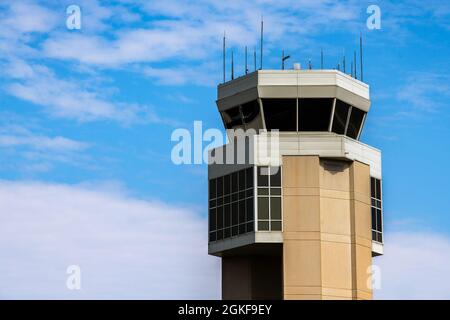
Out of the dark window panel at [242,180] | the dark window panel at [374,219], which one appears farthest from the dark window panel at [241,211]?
the dark window panel at [374,219]

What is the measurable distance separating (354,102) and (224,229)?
16166 millimetres

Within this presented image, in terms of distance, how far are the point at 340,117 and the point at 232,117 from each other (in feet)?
32.5

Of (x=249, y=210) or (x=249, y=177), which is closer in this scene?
(x=249, y=210)

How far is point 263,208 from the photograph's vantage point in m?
95.1

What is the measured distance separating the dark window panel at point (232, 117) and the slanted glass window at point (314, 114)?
603 centimetres

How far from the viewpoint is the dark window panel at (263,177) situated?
95.6m

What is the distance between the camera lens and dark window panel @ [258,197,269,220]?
94875 millimetres

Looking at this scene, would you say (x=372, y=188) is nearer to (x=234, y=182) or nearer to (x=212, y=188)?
(x=234, y=182)

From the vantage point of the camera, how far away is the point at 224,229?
98.9 metres

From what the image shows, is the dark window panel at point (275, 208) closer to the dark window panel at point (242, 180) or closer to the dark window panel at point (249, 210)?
the dark window panel at point (249, 210)

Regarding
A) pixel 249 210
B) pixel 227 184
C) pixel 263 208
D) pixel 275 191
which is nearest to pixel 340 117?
pixel 275 191

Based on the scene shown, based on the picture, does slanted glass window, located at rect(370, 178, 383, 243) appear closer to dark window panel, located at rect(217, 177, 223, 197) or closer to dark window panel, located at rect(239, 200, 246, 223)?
dark window panel, located at rect(239, 200, 246, 223)
